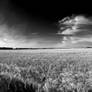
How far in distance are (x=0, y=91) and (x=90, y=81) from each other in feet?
9.69

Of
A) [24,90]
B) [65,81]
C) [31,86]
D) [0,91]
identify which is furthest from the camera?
[65,81]

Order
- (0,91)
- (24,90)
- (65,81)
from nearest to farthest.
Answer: (0,91)
(24,90)
(65,81)

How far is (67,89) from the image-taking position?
3875 mm

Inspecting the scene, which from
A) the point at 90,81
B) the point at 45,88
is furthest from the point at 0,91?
the point at 90,81

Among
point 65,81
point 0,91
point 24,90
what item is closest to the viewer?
point 0,91

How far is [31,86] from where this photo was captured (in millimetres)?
3992

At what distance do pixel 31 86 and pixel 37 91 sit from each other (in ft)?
1.35

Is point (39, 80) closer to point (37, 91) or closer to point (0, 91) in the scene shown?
point (37, 91)

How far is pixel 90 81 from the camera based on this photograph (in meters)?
4.66

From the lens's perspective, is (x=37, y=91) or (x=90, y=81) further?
(x=90, y=81)

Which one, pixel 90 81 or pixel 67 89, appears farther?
pixel 90 81

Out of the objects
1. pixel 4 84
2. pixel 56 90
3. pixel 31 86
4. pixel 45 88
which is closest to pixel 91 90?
pixel 56 90

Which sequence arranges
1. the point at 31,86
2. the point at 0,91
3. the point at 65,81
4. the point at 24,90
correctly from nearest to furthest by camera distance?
the point at 0,91, the point at 24,90, the point at 31,86, the point at 65,81

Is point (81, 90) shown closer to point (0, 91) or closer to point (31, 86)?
point (31, 86)
